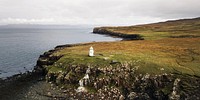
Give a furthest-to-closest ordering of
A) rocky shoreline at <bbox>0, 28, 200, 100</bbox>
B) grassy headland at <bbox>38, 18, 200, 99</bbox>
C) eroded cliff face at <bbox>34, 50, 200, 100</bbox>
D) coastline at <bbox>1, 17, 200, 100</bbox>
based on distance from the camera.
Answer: grassy headland at <bbox>38, 18, 200, 99</bbox> < coastline at <bbox>1, 17, 200, 100</bbox> < rocky shoreline at <bbox>0, 28, 200, 100</bbox> < eroded cliff face at <bbox>34, 50, 200, 100</bbox>

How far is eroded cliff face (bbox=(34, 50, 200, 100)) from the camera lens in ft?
184

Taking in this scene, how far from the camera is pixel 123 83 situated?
6169 cm

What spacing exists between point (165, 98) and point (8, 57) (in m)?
80.7

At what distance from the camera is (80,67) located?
67.8 meters

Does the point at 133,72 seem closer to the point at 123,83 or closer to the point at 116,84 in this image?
the point at 123,83

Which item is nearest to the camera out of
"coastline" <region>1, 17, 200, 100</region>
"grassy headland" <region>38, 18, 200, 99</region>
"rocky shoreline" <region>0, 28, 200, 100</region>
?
"rocky shoreline" <region>0, 28, 200, 100</region>

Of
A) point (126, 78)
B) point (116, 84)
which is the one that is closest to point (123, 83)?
point (126, 78)

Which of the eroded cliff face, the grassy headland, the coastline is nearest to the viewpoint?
the eroded cliff face

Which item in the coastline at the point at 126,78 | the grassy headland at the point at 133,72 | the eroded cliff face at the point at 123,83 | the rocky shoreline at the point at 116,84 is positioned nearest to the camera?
the eroded cliff face at the point at 123,83

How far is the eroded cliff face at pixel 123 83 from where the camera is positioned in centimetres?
5600

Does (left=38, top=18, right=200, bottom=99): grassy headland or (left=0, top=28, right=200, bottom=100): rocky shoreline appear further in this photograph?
(left=38, top=18, right=200, bottom=99): grassy headland

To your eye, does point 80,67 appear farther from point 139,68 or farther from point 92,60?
point 139,68

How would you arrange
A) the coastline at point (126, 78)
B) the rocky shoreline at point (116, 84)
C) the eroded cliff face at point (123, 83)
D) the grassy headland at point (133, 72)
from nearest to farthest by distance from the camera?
the eroded cliff face at point (123, 83)
the rocky shoreline at point (116, 84)
the coastline at point (126, 78)
the grassy headland at point (133, 72)

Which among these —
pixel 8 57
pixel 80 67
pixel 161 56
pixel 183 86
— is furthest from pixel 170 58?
pixel 8 57
